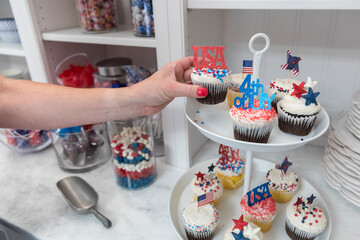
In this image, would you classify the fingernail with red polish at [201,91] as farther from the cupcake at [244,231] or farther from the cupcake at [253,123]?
the cupcake at [244,231]

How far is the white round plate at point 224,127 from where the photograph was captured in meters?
0.58

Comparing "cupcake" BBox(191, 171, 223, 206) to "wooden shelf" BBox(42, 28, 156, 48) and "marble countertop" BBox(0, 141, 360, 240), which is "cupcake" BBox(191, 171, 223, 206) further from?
"wooden shelf" BBox(42, 28, 156, 48)

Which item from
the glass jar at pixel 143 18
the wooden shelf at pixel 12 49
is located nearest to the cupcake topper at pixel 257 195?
the glass jar at pixel 143 18

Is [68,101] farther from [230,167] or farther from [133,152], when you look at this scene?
[230,167]

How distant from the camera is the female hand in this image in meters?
0.66

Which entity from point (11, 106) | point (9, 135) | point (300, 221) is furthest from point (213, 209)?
point (9, 135)

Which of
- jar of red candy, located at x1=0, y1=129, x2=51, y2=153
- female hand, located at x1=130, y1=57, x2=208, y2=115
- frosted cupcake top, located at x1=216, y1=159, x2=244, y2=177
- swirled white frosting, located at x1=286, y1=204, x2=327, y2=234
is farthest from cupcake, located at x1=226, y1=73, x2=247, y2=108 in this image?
jar of red candy, located at x1=0, y1=129, x2=51, y2=153

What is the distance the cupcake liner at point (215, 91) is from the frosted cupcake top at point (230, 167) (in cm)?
27

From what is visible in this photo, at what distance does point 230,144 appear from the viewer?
0.59m

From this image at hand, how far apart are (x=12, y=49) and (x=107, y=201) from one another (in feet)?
2.72

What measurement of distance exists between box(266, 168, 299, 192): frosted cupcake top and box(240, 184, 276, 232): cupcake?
0.30 ft

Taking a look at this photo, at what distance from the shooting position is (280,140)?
2.12 ft

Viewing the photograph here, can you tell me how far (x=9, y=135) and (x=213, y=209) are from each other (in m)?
0.91

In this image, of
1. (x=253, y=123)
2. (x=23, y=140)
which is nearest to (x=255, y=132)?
(x=253, y=123)
